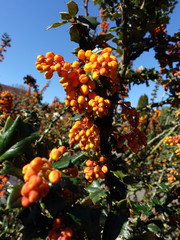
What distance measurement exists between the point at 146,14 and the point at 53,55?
173cm

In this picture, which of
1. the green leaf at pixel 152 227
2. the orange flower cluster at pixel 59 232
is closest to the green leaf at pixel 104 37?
the orange flower cluster at pixel 59 232

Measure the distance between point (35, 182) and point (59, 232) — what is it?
0.70 ft

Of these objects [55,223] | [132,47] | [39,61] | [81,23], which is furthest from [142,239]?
[132,47]

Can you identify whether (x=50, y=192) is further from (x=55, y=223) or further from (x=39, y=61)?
(x=39, y=61)

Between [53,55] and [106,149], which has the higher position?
[53,55]

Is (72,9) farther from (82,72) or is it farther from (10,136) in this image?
(10,136)

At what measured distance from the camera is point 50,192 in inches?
22.1

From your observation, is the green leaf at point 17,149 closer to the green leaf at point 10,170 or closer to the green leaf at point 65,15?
→ the green leaf at point 10,170

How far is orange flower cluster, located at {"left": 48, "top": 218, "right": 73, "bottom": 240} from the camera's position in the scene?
1.71 ft

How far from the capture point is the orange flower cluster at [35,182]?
474 mm

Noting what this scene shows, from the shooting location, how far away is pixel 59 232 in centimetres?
54

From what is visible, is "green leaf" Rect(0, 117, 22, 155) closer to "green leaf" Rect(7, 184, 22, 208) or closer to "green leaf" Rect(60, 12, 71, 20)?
"green leaf" Rect(7, 184, 22, 208)

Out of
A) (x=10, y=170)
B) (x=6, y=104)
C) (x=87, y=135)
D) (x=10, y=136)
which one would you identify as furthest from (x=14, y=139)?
(x=6, y=104)

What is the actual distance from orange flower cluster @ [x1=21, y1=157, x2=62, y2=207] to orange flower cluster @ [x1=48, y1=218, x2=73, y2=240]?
138mm
